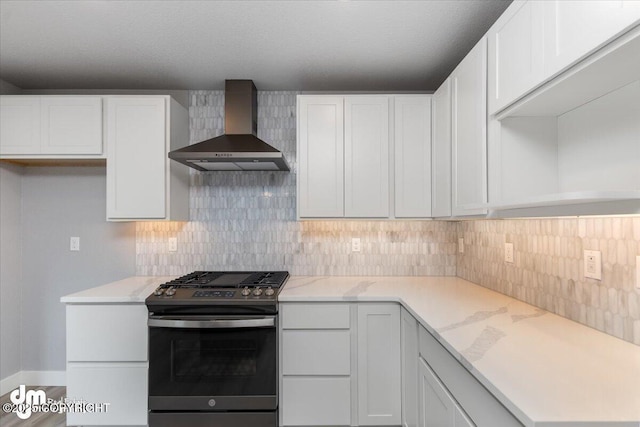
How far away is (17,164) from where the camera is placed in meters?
2.76

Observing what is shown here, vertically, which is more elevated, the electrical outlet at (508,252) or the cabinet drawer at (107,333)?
the electrical outlet at (508,252)

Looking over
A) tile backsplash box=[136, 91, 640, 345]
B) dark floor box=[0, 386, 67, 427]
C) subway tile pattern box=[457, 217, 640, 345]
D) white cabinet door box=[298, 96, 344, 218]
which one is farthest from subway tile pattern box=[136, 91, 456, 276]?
dark floor box=[0, 386, 67, 427]

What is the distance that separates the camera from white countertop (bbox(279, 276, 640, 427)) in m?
0.82

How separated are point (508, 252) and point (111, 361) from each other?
255 cm

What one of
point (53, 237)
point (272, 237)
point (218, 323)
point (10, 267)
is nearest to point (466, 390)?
point (218, 323)

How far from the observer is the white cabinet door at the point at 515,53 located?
1.23 metres

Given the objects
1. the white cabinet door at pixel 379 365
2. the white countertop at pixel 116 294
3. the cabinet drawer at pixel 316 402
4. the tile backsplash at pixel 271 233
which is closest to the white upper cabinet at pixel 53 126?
the tile backsplash at pixel 271 233

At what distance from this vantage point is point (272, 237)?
280cm

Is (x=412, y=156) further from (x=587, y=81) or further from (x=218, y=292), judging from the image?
(x=218, y=292)

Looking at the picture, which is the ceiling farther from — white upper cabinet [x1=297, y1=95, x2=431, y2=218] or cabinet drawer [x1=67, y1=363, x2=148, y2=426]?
cabinet drawer [x1=67, y1=363, x2=148, y2=426]

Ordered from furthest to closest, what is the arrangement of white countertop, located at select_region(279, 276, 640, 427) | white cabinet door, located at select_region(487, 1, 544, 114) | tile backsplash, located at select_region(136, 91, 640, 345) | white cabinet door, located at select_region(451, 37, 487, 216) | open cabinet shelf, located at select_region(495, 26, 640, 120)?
tile backsplash, located at select_region(136, 91, 640, 345), white cabinet door, located at select_region(451, 37, 487, 216), white cabinet door, located at select_region(487, 1, 544, 114), open cabinet shelf, located at select_region(495, 26, 640, 120), white countertop, located at select_region(279, 276, 640, 427)

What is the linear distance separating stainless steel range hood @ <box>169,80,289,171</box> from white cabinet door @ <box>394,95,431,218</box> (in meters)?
0.85

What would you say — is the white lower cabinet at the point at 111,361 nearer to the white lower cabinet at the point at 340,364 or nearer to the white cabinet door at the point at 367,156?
the white lower cabinet at the point at 340,364

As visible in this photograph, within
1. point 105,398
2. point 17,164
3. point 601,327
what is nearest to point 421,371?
point 601,327
